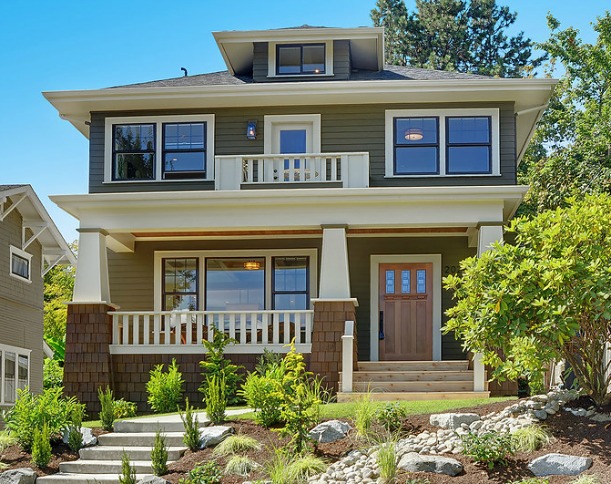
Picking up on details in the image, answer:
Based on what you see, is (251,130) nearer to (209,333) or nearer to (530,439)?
(209,333)

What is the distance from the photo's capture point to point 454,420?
1223 centimetres

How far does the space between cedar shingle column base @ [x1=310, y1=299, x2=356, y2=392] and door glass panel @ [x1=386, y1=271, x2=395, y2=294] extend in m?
2.89

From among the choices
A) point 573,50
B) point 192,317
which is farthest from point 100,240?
point 573,50

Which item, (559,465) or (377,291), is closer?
(559,465)

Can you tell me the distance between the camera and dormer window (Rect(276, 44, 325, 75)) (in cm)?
2012

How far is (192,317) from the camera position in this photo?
19.1m

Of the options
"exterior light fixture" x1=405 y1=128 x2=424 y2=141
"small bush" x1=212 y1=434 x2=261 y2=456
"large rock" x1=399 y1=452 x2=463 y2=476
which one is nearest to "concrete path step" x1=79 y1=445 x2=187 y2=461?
"small bush" x1=212 y1=434 x2=261 y2=456

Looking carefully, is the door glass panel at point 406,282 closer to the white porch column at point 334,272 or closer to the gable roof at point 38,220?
the white porch column at point 334,272

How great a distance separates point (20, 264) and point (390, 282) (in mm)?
9624

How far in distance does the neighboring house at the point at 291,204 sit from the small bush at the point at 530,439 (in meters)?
4.14

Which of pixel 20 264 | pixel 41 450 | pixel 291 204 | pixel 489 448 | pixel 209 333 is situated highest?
pixel 291 204

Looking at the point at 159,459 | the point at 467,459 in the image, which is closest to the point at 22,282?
the point at 159,459

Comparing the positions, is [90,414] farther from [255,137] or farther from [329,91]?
[329,91]

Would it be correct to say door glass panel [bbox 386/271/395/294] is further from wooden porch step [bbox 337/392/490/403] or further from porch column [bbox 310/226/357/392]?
wooden porch step [bbox 337/392/490/403]
